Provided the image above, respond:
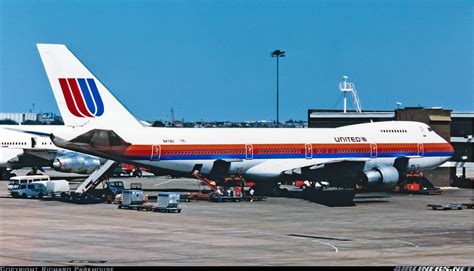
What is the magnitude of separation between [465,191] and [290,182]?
816 inches

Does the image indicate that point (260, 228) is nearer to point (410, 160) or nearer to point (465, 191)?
point (410, 160)

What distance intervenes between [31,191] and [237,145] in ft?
57.6

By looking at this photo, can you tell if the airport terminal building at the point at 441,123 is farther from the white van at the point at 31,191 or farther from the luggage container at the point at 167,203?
the luggage container at the point at 167,203

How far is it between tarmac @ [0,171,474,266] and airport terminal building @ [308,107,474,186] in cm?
2194

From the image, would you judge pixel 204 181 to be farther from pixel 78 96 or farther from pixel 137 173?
pixel 137 173

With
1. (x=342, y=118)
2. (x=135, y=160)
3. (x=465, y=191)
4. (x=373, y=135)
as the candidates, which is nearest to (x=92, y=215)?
(x=135, y=160)

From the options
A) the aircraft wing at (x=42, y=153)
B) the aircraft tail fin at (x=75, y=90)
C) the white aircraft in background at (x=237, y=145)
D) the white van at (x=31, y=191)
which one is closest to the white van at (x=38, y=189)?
the white van at (x=31, y=191)

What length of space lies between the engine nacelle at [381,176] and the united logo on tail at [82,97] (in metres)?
21.8

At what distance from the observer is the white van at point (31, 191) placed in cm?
8144

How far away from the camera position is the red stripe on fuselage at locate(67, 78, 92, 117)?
72562mm

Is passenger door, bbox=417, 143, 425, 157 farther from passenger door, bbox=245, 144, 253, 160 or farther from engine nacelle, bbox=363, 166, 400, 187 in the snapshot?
passenger door, bbox=245, 144, 253, 160

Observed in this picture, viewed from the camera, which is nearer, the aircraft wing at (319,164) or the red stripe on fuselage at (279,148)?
the red stripe on fuselage at (279,148)

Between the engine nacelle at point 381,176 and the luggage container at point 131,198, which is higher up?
the engine nacelle at point 381,176

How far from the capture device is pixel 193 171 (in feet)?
259
